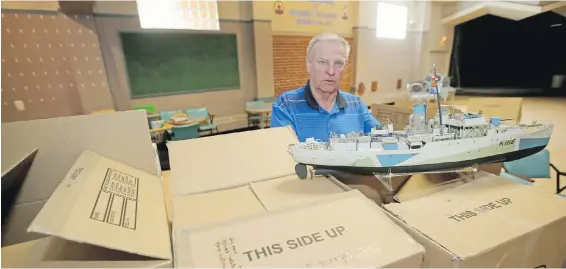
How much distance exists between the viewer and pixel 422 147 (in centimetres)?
88

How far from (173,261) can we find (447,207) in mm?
712

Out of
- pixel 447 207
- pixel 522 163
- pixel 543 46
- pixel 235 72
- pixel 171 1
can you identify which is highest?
pixel 171 1

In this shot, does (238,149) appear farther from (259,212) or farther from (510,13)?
(510,13)

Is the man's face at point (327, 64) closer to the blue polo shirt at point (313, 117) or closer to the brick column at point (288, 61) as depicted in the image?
the blue polo shirt at point (313, 117)

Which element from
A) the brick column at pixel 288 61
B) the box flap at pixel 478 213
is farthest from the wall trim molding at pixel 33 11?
the box flap at pixel 478 213

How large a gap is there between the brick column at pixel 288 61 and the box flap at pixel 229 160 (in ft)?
15.6

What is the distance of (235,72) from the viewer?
543 cm

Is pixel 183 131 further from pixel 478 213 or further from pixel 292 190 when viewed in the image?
pixel 478 213

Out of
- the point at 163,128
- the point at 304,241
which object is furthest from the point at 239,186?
the point at 163,128

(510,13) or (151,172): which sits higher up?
(510,13)

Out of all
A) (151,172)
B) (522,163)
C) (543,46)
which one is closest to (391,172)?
(151,172)

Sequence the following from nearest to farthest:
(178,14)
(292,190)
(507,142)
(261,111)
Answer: (292,190) → (507,142) → (178,14) → (261,111)

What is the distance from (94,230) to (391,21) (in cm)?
809

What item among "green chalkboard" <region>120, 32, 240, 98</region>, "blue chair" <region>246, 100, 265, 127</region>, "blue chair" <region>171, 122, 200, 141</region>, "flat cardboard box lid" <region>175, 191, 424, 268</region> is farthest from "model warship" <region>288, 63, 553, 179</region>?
"green chalkboard" <region>120, 32, 240, 98</region>
